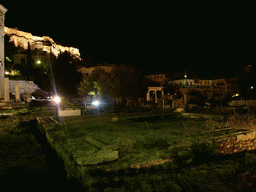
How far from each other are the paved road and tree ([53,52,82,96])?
35.9 metres

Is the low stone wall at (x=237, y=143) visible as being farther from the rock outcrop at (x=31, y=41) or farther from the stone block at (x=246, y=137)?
the rock outcrop at (x=31, y=41)

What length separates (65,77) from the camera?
41.8m

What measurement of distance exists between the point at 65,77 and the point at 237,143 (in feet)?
136

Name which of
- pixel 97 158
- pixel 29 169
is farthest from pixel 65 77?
pixel 97 158

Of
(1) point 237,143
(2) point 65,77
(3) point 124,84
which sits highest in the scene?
(2) point 65,77

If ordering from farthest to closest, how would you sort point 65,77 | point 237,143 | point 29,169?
1. point 65,77
2. point 237,143
3. point 29,169

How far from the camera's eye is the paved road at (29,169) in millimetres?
3987

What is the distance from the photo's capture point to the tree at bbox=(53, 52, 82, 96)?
41156 mm

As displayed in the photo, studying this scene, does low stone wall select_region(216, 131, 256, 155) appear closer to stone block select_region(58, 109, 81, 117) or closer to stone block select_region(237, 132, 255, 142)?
stone block select_region(237, 132, 255, 142)

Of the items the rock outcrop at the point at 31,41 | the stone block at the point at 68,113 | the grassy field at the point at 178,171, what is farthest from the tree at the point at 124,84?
the rock outcrop at the point at 31,41

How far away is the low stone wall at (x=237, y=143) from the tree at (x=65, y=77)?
39.3 m

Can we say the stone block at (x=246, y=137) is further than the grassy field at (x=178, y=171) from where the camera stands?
Yes

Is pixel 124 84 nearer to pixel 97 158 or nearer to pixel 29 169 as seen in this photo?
pixel 29 169

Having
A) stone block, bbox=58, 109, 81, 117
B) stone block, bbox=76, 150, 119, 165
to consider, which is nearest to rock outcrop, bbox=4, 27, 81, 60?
stone block, bbox=58, 109, 81, 117
